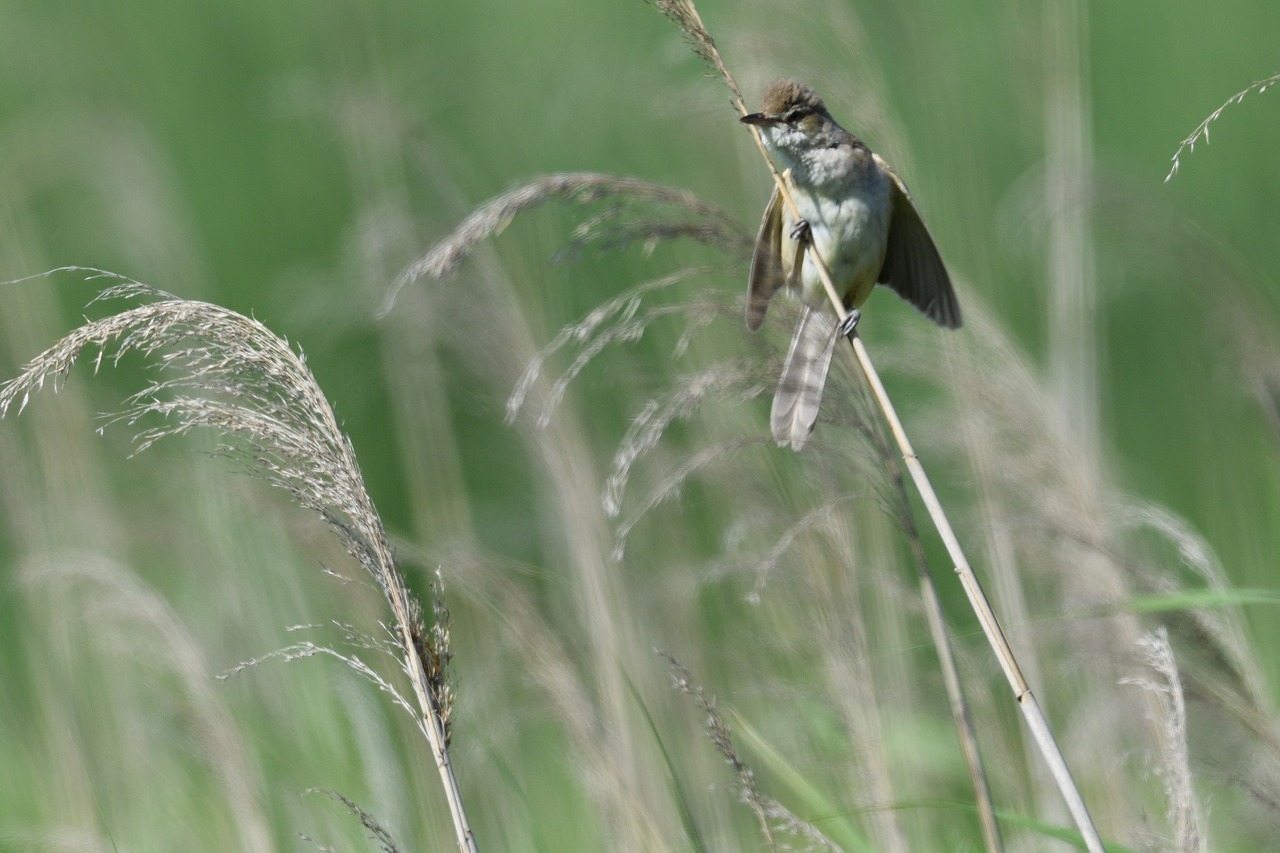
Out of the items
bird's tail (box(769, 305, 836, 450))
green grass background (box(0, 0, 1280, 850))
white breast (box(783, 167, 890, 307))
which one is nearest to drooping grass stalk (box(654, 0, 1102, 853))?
bird's tail (box(769, 305, 836, 450))

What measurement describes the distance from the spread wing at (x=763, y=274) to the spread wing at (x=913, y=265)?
22cm

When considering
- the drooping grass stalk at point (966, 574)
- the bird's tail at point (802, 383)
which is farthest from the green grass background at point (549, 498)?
the drooping grass stalk at point (966, 574)

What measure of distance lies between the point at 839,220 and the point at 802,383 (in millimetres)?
609

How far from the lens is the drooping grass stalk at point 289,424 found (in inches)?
52.1

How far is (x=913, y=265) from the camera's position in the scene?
2354mm

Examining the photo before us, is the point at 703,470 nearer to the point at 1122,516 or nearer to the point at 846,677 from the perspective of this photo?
the point at 846,677

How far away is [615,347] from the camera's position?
331cm

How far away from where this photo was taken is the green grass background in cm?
249

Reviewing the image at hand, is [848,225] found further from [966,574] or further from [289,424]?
[289,424]

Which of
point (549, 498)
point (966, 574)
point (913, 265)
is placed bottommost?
point (549, 498)

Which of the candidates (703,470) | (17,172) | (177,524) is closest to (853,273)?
(703,470)

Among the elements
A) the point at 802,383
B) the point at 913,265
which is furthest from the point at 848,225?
the point at 802,383

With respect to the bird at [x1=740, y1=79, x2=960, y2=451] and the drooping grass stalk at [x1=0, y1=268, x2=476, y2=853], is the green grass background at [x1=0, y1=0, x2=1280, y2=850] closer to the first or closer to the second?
the bird at [x1=740, y1=79, x2=960, y2=451]

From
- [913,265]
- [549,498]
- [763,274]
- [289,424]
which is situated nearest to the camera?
[289,424]
